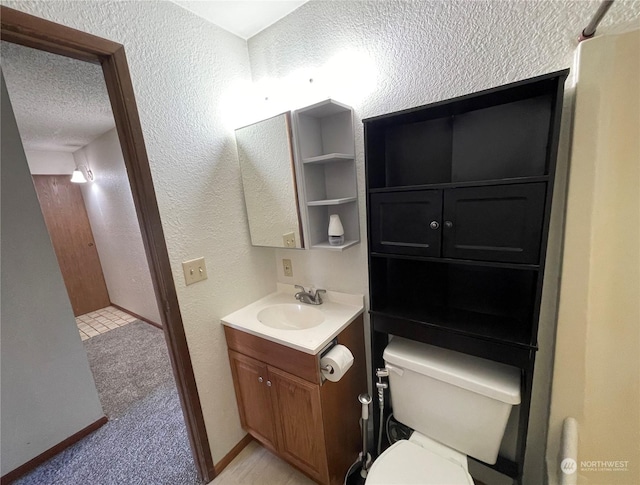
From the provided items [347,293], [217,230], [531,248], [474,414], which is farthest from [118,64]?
[474,414]

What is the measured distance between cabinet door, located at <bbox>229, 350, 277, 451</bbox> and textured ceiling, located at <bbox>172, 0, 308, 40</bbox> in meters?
1.79

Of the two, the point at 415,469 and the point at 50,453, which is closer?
the point at 415,469

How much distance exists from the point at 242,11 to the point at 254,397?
2.06 meters

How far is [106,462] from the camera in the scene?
5.18ft

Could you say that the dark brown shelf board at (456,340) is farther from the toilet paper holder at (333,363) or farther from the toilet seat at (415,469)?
the toilet seat at (415,469)

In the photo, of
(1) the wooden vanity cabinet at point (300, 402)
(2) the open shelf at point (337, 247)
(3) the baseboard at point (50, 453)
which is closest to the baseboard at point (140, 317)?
(3) the baseboard at point (50, 453)

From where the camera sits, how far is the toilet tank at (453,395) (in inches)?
38.6

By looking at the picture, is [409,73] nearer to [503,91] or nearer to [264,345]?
[503,91]

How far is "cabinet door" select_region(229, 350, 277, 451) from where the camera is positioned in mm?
1388

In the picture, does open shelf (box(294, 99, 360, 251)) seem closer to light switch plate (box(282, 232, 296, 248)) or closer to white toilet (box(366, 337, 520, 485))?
light switch plate (box(282, 232, 296, 248))

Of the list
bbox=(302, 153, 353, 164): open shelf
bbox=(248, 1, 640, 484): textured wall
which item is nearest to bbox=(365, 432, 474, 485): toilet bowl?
bbox=(248, 1, 640, 484): textured wall

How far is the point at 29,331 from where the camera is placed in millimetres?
1528

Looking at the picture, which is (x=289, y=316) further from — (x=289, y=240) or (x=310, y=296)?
(x=289, y=240)

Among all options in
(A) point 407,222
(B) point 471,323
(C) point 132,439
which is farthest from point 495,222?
(C) point 132,439
